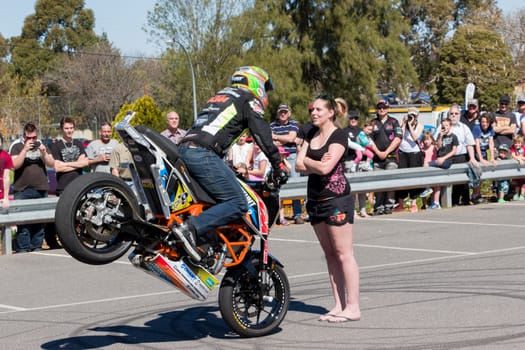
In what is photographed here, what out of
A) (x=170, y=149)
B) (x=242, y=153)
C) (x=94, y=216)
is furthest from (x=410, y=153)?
(x=94, y=216)

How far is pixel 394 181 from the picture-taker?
17375mm

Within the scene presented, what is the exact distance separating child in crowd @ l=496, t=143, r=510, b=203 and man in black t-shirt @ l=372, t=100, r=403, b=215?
8.29ft

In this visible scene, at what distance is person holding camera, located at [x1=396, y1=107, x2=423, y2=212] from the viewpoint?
17859 mm

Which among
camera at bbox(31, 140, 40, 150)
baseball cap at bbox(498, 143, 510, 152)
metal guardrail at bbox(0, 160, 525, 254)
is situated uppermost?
camera at bbox(31, 140, 40, 150)

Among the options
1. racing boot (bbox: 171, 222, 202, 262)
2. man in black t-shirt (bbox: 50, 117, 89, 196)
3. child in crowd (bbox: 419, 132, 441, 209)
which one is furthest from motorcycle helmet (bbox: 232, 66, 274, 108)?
child in crowd (bbox: 419, 132, 441, 209)

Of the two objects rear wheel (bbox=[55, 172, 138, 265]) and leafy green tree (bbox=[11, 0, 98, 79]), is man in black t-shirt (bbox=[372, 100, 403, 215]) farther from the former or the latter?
leafy green tree (bbox=[11, 0, 98, 79])

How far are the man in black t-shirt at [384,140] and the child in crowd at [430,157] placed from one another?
848 mm

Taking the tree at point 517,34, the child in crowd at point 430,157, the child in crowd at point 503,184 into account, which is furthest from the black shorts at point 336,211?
the tree at point 517,34

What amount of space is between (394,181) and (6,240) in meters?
7.11

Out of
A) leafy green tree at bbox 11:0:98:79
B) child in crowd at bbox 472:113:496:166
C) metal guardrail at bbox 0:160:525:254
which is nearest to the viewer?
metal guardrail at bbox 0:160:525:254

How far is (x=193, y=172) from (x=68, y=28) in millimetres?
88060

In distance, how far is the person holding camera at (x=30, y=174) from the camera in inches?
551

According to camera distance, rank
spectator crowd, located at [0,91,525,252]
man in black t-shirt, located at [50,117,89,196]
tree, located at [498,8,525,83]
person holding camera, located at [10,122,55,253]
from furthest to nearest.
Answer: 1. tree, located at [498,8,525,83]
2. man in black t-shirt, located at [50,117,89,196]
3. spectator crowd, located at [0,91,525,252]
4. person holding camera, located at [10,122,55,253]

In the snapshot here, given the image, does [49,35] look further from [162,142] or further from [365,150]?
[162,142]
